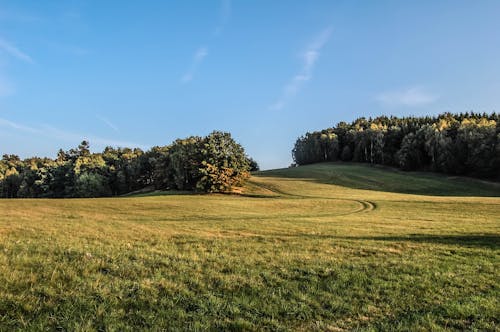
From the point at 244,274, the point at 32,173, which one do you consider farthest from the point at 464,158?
the point at 32,173

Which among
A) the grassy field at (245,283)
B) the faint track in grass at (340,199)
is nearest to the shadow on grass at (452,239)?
the grassy field at (245,283)

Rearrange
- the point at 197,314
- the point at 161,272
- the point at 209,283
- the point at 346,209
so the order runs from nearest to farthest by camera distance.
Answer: the point at 197,314, the point at 209,283, the point at 161,272, the point at 346,209

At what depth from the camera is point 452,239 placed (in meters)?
19.4

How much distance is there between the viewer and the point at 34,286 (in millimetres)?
8516

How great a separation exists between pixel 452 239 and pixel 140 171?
4132 inches

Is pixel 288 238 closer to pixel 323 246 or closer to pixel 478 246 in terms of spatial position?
pixel 323 246

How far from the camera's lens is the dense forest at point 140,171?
69.7 meters

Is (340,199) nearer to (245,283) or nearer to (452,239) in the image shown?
(452,239)

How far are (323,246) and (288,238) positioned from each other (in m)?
3.08

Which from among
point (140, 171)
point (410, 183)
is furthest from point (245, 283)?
point (140, 171)

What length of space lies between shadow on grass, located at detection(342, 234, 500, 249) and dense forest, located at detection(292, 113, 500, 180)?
7300cm

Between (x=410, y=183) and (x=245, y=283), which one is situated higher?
(x=410, y=183)

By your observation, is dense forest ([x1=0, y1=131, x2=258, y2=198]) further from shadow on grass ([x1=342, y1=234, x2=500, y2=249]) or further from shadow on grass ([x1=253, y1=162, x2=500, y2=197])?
shadow on grass ([x1=342, y1=234, x2=500, y2=249])

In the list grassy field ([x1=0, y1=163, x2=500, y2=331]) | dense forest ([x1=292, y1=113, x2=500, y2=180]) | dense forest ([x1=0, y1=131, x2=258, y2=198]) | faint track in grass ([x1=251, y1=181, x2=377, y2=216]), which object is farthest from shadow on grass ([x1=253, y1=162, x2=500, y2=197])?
grassy field ([x1=0, y1=163, x2=500, y2=331])
